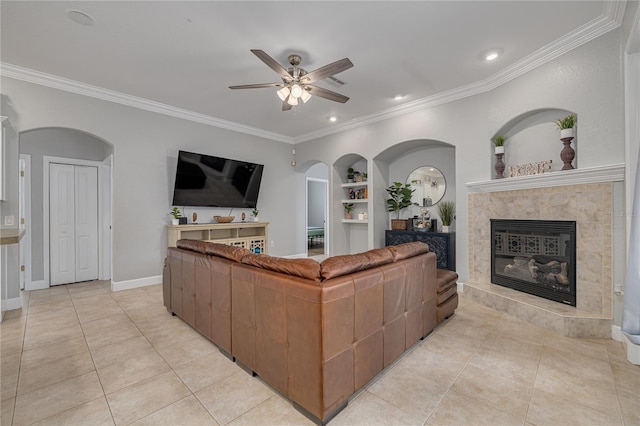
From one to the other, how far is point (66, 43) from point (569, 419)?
538 centimetres

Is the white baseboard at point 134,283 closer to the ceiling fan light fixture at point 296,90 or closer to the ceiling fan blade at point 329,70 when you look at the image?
the ceiling fan light fixture at point 296,90

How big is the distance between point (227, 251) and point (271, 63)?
177 cm

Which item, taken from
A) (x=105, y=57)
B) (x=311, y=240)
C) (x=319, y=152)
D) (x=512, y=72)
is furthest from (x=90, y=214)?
(x=512, y=72)

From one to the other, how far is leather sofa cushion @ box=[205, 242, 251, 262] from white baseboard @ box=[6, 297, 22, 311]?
299cm

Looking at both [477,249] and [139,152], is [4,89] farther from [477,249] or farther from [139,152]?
[477,249]

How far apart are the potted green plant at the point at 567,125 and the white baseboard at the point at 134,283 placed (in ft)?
19.6

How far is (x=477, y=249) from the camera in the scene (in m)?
3.90

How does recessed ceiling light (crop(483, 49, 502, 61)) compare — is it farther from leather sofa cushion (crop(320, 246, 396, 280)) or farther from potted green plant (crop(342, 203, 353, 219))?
potted green plant (crop(342, 203, 353, 219))

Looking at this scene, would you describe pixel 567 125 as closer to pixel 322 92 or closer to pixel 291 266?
pixel 322 92

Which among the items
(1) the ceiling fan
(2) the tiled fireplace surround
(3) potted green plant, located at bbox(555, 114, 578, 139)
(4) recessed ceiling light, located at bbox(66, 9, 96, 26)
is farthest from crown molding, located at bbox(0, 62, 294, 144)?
(3) potted green plant, located at bbox(555, 114, 578, 139)

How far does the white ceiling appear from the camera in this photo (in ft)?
8.13

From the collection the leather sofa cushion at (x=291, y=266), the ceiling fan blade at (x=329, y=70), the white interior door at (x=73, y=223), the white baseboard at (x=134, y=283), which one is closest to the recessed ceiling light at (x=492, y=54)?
the ceiling fan blade at (x=329, y=70)

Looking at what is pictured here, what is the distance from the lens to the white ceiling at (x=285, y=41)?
2479 millimetres

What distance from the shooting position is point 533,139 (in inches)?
138
